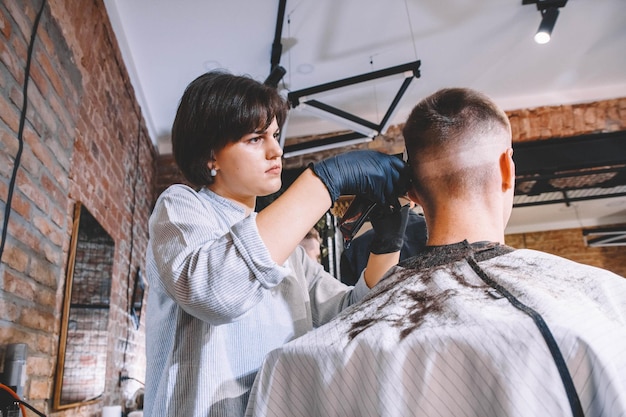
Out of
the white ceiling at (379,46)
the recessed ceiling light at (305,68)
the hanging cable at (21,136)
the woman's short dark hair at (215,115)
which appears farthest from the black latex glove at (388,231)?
the recessed ceiling light at (305,68)

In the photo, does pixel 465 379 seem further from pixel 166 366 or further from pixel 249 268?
pixel 166 366

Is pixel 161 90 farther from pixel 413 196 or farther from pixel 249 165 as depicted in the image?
pixel 413 196

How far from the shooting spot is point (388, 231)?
52.1 inches

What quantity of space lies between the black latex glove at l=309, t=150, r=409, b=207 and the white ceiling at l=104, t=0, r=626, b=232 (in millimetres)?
2159

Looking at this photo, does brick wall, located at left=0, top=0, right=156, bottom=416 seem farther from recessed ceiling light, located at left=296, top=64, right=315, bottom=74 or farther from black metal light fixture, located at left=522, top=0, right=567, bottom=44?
black metal light fixture, located at left=522, top=0, right=567, bottom=44

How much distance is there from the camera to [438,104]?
1225mm

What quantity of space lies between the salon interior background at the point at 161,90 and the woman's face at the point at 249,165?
1017 millimetres

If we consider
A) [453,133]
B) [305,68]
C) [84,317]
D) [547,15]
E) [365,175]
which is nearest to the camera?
[365,175]

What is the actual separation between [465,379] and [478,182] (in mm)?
554

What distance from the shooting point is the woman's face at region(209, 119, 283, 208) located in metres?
1.20

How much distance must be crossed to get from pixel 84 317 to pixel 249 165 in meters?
1.94

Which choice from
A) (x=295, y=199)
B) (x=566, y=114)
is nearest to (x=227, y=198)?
(x=295, y=199)

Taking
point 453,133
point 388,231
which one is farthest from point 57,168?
point 453,133

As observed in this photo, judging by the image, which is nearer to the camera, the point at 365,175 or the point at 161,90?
the point at 365,175
